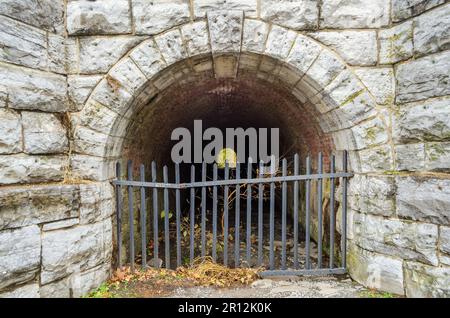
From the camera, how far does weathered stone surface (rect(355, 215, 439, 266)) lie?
251 cm

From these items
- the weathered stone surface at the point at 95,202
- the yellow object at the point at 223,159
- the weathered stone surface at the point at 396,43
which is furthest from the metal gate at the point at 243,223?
the yellow object at the point at 223,159

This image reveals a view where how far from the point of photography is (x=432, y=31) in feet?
8.23

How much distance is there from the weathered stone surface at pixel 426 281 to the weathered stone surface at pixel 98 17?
358 centimetres

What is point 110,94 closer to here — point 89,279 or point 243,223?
point 89,279

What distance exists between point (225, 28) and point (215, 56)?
0.96 ft

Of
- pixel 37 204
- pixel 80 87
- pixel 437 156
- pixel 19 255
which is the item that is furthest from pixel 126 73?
pixel 437 156

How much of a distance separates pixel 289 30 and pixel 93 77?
202 cm

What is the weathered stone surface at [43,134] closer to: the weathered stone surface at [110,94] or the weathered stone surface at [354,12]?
the weathered stone surface at [110,94]

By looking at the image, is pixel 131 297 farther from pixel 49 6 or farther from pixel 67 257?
pixel 49 6

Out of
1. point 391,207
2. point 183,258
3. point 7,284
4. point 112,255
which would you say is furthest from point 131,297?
point 391,207

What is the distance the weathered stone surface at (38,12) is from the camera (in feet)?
8.03

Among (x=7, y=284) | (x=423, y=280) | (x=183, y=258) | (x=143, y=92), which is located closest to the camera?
(x=7, y=284)

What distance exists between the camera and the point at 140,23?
277 centimetres

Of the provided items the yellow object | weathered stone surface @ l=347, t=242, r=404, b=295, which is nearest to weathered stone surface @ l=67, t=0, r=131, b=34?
weathered stone surface @ l=347, t=242, r=404, b=295
